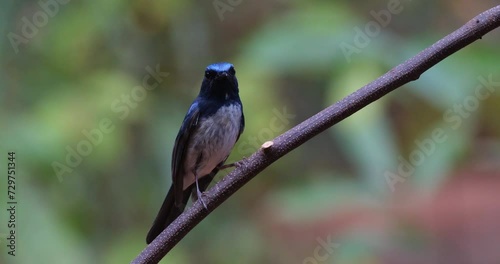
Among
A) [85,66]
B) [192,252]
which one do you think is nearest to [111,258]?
[192,252]

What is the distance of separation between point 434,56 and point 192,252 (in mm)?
1707

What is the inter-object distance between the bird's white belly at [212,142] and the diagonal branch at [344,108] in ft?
4.08

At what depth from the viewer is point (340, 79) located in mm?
2428

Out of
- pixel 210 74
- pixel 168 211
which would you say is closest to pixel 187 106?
pixel 210 74

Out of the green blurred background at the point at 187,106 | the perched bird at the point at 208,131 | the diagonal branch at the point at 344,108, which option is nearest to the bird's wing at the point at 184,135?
the perched bird at the point at 208,131

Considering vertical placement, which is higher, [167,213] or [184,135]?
[184,135]

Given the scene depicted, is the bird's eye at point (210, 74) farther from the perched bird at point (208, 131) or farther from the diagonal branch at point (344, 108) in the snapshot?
the diagonal branch at point (344, 108)

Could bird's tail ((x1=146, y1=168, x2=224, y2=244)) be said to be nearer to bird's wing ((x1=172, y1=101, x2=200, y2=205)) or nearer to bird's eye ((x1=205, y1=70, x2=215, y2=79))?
bird's wing ((x1=172, y1=101, x2=200, y2=205))

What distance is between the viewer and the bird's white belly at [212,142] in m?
3.04

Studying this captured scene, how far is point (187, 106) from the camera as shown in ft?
9.48

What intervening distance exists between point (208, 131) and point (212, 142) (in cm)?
7

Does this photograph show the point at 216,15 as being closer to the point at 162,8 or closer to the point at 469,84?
the point at 162,8

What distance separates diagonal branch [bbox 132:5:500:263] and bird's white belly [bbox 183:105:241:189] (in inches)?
49.0

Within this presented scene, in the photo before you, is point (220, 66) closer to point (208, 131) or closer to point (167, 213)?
point (208, 131)
